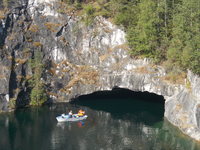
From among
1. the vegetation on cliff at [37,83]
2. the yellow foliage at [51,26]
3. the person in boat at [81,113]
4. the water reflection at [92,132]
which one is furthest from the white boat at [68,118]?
the yellow foliage at [51,26]

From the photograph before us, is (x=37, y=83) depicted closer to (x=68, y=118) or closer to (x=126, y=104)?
(x=68, y=118)

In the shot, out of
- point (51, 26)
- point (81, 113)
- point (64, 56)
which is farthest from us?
point (51, 26)

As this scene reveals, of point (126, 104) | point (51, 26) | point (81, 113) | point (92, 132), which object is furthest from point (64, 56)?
point (92, 132)

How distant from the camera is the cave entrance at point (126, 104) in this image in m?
71.1

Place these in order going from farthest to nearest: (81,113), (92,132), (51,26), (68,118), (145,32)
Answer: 1. (51,26)
2. (145,32)
3. (81,113)
4. (68,118)
5. (92,132)

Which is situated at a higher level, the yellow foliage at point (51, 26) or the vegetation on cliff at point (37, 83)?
the yellow foliage at point (51, 26)

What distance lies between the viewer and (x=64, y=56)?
271 feet

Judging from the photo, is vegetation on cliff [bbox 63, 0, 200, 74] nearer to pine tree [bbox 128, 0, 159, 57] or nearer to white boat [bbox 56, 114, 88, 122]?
pine tree [bbox 128, 0, 159, 57]

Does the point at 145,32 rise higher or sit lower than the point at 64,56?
higher

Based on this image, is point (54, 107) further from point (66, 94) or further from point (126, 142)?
point (126, 142)

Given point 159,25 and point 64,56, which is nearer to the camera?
point 159,25

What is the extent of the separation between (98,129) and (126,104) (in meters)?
19.5

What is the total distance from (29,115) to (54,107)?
7.64m

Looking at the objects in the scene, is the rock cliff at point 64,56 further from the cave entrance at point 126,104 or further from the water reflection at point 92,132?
the water reflection at point 92,132
